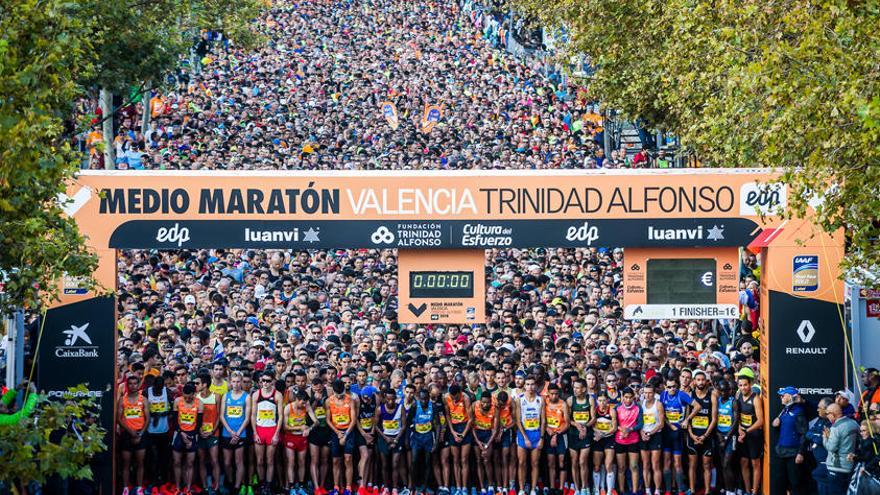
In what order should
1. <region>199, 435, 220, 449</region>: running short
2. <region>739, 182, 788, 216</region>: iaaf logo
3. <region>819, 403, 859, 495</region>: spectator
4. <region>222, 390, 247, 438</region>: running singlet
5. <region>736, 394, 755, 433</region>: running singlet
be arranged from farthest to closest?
1. <region>199, 435, 220, 449</region>: running short
2. <region>222, 390, 247, 438</region>: running singlet
3. <region>736, 394, 755, 433</region>: running singlet
4. <region>739, 182, 788, 216</region>: iaaf logo
5. <region>819, 403, 859, 495</region>: spectator

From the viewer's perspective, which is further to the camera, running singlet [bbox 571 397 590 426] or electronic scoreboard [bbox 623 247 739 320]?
running singlet [bbox 571 397 590 426]

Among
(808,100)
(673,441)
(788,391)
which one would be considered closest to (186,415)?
(673,441)

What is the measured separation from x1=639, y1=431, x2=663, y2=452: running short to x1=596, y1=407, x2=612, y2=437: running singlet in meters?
0.45

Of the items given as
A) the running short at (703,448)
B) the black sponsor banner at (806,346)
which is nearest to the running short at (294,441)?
the running short at (703,448)

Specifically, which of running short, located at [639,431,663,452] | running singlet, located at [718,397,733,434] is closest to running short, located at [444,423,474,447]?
running short, located at [639,431,663,452]

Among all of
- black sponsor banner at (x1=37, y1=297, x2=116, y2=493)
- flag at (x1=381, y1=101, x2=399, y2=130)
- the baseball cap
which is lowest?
the baseball cap

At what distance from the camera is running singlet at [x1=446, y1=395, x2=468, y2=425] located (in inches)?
653

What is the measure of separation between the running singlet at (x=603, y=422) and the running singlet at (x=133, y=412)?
549 centimetres

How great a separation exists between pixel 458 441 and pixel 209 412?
305 centimetres

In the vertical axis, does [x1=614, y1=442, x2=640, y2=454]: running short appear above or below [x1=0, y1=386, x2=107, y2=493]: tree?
below

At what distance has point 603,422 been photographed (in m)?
16.5

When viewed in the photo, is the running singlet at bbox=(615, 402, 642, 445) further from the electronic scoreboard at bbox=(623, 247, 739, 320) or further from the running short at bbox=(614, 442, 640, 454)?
the electronic scoreboard at bbox=(623, 247, 739, 320)

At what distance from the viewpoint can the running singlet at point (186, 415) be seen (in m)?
16.5

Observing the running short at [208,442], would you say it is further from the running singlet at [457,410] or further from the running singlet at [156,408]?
the running singlet at [457,410]
